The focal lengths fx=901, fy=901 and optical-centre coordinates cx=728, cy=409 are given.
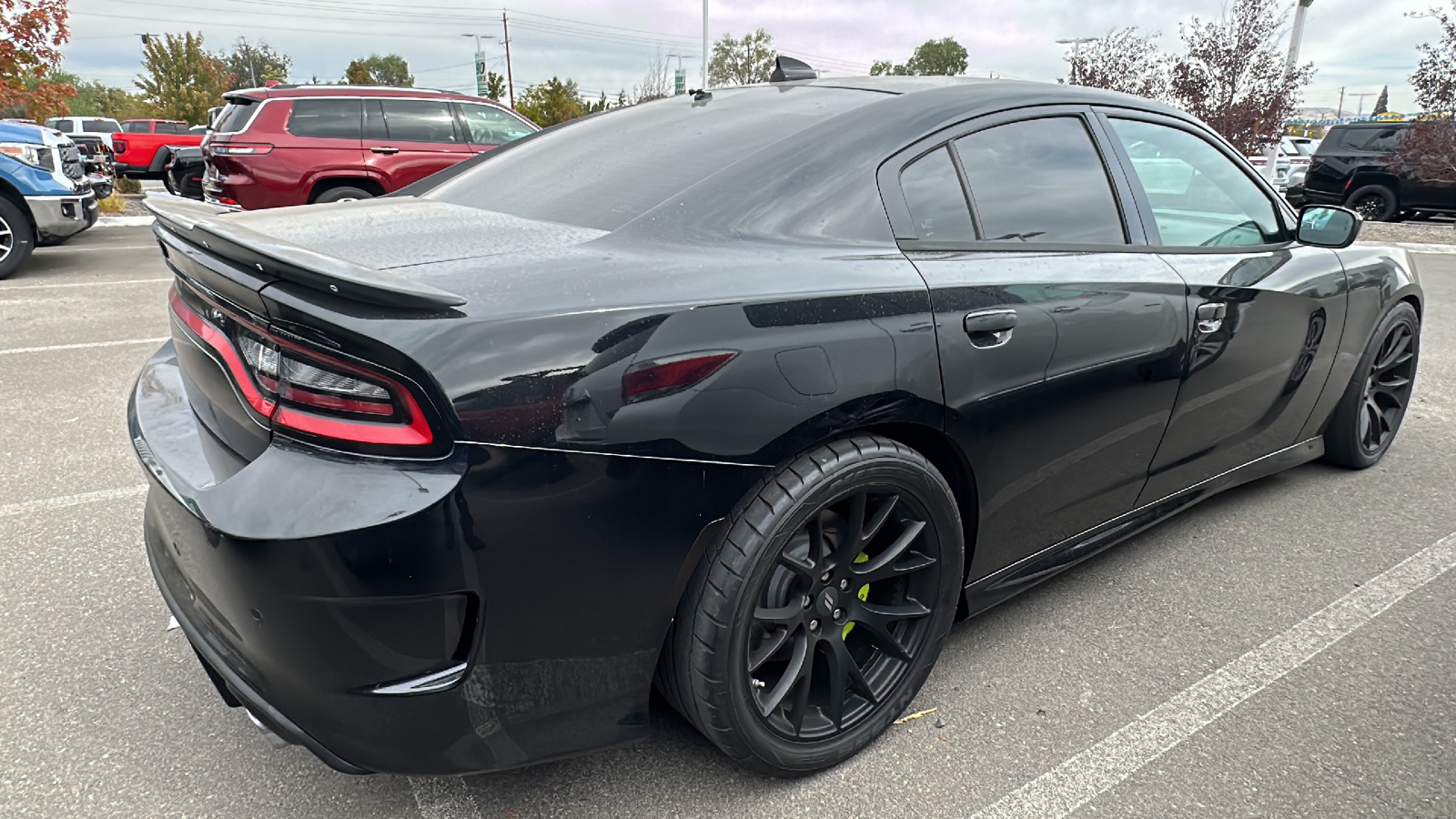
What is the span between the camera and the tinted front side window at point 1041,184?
2234 mm

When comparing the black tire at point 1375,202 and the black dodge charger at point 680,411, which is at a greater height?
the black dodge charger at point 680,411

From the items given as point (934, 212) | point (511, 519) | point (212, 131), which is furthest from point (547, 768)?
point (212, 131)

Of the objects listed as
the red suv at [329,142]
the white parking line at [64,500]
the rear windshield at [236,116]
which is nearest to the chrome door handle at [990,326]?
the white parking line at [64,500]

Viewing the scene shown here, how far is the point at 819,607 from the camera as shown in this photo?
6.29 ft

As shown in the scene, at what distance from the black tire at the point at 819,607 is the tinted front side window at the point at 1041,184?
723mm

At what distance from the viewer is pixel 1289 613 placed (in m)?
2.71

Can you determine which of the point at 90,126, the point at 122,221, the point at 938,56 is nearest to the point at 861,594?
the point at 122,221

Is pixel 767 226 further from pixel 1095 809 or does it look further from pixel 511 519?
pixel 1095 809

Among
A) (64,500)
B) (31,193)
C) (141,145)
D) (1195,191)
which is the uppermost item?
(1195,191)

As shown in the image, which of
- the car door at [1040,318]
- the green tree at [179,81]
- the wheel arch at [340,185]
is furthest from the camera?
the green tree at [179,81]

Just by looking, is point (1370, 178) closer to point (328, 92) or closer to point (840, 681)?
point (328, 92)

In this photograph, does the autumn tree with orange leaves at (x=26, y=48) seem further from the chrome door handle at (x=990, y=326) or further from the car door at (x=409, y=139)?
the chrome door handle at (x=990, y=326)

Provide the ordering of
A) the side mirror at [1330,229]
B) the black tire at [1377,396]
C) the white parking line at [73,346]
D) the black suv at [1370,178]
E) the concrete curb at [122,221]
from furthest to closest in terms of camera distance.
A: the black suv at [1370,178] → the concrete curb at [122,221] → the white parking line at [73,346] → the black tire at [1377,396] → the side mirror at [1330,229]

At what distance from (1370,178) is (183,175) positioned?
19096mm
